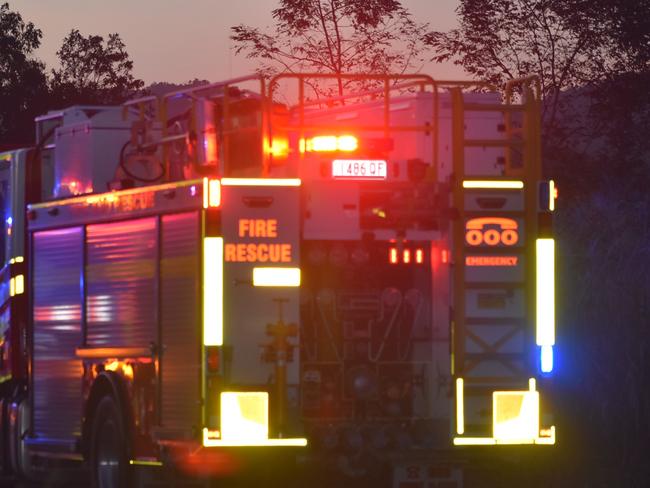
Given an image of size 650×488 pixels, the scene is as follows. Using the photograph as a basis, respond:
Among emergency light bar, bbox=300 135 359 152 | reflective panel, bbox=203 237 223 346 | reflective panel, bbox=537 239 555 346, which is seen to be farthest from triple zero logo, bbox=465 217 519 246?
reflective panel, bbox=203 237 223 346

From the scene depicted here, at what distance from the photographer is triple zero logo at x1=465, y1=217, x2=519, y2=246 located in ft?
44.4

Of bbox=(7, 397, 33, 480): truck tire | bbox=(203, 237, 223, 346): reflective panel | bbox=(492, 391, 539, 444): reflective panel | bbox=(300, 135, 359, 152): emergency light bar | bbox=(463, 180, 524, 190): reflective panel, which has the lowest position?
bbox=(7, 397, 33, 480): truck tire

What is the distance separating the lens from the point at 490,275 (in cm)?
1356

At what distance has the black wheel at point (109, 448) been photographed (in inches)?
561

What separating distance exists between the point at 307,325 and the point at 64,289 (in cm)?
289

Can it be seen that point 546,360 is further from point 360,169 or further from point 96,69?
point 96,69

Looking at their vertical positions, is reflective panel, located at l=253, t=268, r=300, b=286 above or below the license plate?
below

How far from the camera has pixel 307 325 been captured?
13578mm

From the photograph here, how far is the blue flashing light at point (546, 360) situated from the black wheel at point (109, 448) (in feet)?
11.0

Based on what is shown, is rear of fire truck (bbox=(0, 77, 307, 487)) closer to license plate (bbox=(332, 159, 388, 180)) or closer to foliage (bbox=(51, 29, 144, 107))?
license plate (bbox=(332, 159, 388, 180))

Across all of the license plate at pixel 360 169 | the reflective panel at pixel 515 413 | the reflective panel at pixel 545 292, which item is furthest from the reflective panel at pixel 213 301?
the reflective panel at pixel 545 292

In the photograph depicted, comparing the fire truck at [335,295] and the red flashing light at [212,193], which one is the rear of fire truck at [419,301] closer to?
the fire truck at [335,295]

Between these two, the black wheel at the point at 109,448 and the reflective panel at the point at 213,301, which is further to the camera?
the black wheel at the point at 109,448

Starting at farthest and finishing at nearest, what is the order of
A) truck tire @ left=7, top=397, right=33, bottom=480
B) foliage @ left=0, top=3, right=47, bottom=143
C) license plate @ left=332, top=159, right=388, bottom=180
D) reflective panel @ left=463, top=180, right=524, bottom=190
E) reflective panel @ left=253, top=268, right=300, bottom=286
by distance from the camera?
foliage @ left=0, top=3, right=47, bottom=143, truck tire @ left=7, top=397, right=33, bottom=480, reflective panel @ left=463, top=180, right=524, bottom=190, license plate @ left=332, top=159, right=388, bottom=180, reflective panel @ left=253, top=268, right=300, bottom=286
